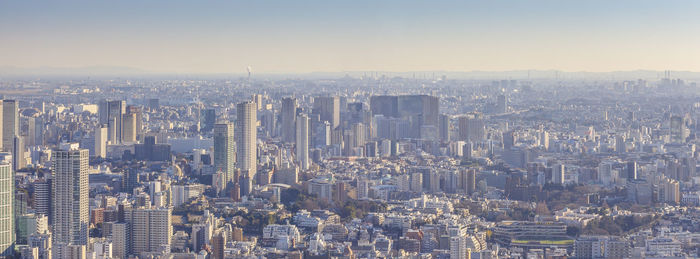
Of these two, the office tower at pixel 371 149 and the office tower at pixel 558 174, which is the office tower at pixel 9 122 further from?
the office tower at pixel 558 174

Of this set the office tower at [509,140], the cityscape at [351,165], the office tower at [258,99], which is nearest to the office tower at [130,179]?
the cityscape at [351,165]

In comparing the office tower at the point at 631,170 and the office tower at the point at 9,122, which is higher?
the office tower at the point at 9,122

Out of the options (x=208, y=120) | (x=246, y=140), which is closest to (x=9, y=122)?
(x=246, y=140)

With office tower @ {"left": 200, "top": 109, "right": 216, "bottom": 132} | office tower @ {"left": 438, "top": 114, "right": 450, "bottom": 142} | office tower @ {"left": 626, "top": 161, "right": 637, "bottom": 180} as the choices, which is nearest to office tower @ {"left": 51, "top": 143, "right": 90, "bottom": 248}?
office tower @ {"left": 626, "top": 161, "right": 637, "bottom": 180}

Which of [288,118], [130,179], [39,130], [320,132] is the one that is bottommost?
[130,179]

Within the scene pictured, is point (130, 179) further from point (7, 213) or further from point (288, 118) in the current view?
point (288, 118)

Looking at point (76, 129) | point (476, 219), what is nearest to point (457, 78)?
point (76, 129)

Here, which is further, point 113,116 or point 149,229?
point 113,116
